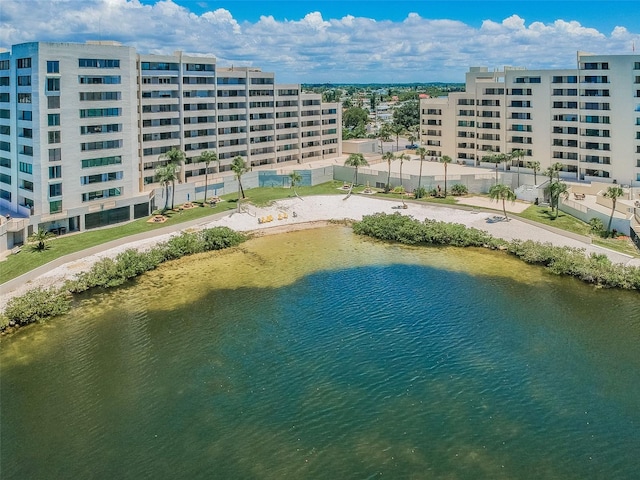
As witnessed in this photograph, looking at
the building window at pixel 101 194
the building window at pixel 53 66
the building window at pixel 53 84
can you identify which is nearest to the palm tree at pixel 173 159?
the building window at pixel 101 194

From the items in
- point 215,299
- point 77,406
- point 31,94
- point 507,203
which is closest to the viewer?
point 77,406

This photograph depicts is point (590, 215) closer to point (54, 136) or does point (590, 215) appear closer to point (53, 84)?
point (54, 136)

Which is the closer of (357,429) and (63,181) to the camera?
(357,429)

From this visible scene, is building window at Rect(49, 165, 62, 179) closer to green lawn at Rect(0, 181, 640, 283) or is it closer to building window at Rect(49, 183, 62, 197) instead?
building window at Rect(49, 183, 62, 197)

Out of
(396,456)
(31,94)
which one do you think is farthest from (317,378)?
(31,94)

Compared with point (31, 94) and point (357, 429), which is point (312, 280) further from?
point (31, 94)

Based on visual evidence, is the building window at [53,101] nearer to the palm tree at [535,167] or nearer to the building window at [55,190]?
the building window at [55,190]

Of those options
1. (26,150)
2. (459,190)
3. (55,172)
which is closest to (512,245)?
(459,190)
